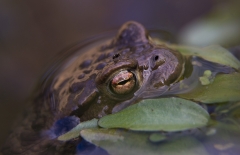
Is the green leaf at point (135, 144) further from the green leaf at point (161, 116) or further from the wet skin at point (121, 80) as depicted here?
the wet skin at point (121, 80)

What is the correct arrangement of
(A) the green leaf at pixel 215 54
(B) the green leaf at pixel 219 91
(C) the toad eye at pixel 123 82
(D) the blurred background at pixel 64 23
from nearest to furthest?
(B) the green leaf at pixel 219 91, (C) the toad eye at pixel 123 82, (A) the green leaf at pixel 215 54, (D) the blurred background at pixel 64 23

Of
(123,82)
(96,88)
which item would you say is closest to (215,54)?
(123,82)

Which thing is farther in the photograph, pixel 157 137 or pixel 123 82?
pixel 123 82

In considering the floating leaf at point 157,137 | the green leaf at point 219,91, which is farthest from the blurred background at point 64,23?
the floating leaf at point 157,137

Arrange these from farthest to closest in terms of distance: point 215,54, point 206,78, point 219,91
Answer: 1. point 215,54
2. point 206,78
3. point 219,91

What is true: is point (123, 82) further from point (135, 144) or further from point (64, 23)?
point (64, 23)
